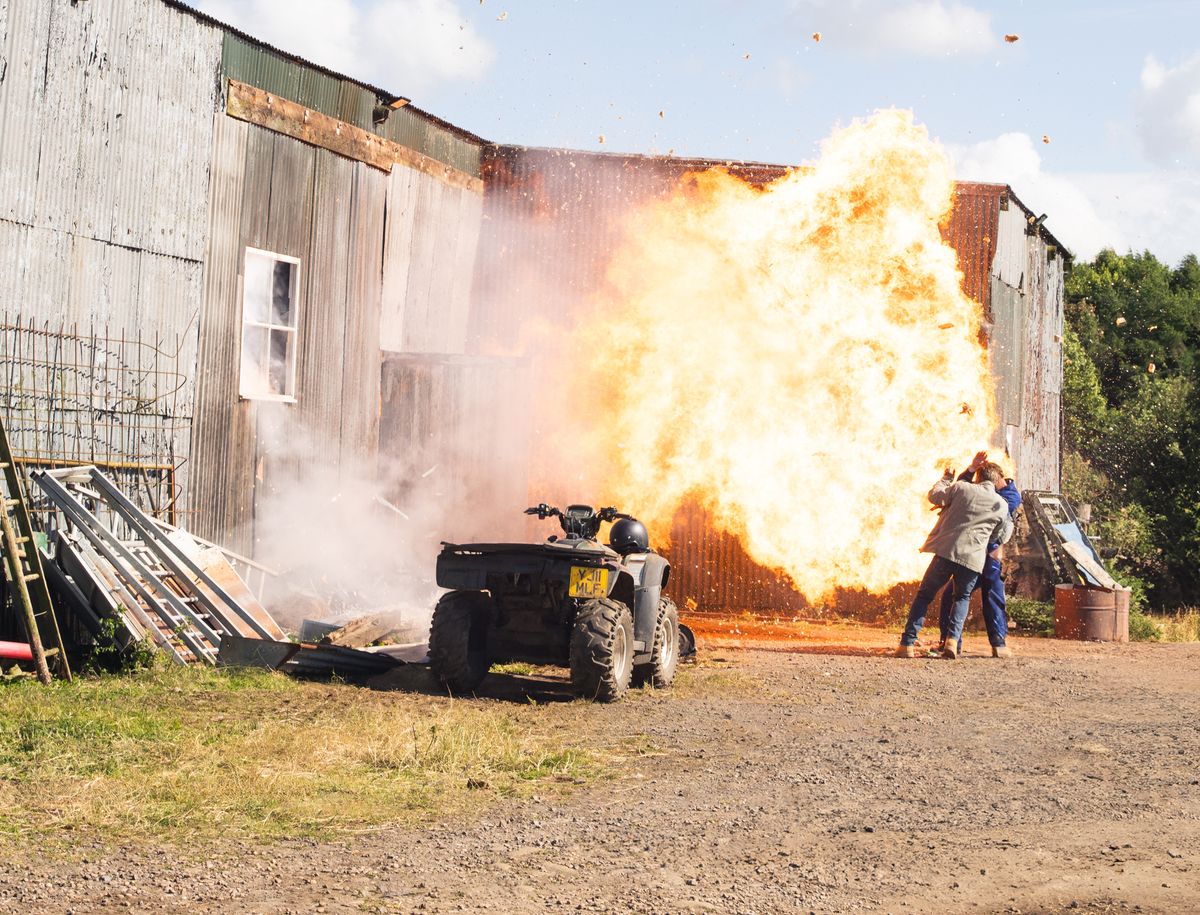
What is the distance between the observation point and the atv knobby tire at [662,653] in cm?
1098

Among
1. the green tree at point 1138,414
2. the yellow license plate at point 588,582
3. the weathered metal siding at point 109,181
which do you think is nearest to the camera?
the yellow license plate at point 588,582

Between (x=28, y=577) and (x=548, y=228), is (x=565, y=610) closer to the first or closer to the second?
(x=28, y=577)

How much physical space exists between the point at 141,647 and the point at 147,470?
2.98 metres

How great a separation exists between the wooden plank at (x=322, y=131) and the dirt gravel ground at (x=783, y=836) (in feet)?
26.6

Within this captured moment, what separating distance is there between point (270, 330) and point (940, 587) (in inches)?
340

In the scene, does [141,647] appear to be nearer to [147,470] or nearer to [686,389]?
[147,470]

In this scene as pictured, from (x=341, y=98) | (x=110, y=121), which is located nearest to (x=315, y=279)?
(x=341, y=98)

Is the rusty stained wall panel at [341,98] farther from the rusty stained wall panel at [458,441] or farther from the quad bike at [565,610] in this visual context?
the quad bike at [565,610]

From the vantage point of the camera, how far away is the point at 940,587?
556 inches

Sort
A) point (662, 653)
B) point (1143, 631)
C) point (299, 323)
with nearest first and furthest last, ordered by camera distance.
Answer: point (662, 653) → point (299, 323) → point (1143, 631)

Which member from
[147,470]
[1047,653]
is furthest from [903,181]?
[147,470]

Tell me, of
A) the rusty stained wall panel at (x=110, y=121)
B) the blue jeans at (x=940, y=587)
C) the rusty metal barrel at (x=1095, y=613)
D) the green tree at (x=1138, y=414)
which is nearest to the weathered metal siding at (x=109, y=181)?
the rusty stained wall panel at (x=110, y=121)

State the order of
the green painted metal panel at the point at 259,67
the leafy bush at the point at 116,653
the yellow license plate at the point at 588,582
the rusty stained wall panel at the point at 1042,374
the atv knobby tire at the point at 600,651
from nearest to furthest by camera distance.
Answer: the atv knobby tire at the point at 600,651 < the yellow license plate at the point at 588,582 < the leafy bush at the point at 116,653 < the green painted metal panel at the point at 259,67 < the rusty stained wall panel at the point at 1042,374

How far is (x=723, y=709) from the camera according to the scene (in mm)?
10023
